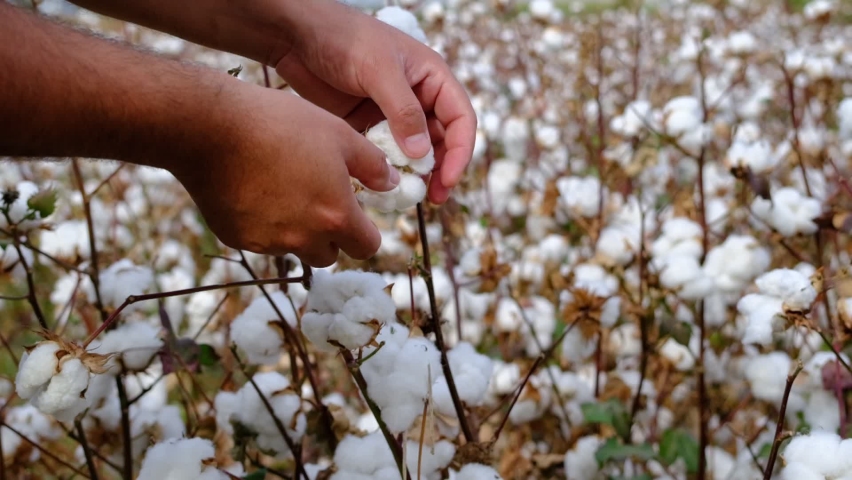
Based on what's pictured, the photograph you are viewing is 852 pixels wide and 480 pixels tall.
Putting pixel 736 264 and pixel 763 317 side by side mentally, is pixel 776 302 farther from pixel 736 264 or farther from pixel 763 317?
pixel 736 264

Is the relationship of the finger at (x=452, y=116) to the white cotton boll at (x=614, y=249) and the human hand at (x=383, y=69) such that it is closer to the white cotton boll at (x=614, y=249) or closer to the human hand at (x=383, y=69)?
the human hand at (x=383, y=69)

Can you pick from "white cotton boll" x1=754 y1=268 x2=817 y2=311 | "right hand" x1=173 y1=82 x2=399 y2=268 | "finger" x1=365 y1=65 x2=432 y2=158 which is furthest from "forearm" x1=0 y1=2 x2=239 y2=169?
"white cotton boll" x1=754 y1=268 x2=817 y2=311

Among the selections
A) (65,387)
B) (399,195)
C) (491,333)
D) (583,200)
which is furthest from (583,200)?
(65,387)

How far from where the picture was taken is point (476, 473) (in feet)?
3.32

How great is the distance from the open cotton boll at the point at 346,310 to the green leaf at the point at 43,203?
1.41 ft

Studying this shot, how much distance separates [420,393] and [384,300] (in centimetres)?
14

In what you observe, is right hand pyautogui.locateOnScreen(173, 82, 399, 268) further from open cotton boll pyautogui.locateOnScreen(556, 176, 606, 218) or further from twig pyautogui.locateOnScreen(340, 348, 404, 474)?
open cotton boll pyautogui.locateOnScreen(556, 176, 606, 218)

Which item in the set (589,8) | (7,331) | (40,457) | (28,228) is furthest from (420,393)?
(589,8)

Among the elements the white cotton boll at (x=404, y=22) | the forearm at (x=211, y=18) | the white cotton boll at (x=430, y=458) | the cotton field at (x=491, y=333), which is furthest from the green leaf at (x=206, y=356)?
the white cotton boll at (x=404, y=22)

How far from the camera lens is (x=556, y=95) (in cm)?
348

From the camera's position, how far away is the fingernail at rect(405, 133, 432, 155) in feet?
2.92

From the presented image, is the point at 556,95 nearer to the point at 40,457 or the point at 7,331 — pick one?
the point at 7,331

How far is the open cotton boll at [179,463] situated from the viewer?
92 cm

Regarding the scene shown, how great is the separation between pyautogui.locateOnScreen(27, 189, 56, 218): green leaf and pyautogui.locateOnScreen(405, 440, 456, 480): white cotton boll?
59 cm
